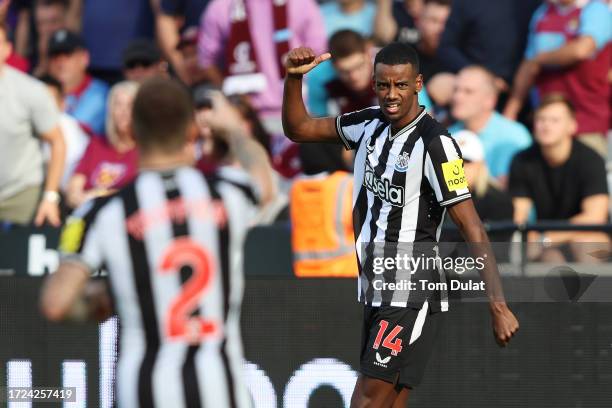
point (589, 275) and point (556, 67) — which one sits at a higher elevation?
point (556, 67)

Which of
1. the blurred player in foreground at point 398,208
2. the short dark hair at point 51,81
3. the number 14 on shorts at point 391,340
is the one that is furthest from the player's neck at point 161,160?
the short dark hair at point 51,81

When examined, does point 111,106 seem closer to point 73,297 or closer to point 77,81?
point 77,81

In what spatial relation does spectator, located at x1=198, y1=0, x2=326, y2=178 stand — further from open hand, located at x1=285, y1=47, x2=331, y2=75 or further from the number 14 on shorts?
the number 14 on shorts

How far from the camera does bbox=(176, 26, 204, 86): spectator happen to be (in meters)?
12.0

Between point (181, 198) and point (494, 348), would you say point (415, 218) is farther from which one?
point (181, 198)

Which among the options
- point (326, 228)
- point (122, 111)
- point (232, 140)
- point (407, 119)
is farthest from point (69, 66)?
point (232, 140)

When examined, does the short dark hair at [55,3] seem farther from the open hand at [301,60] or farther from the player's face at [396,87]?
the player's face at [396,87]

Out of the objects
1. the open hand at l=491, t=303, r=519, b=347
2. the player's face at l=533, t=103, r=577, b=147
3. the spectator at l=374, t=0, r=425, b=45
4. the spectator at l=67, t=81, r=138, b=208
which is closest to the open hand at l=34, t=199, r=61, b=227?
the spectator at l=67, t=81, r=138, b=208

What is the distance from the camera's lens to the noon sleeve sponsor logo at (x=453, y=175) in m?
6.09

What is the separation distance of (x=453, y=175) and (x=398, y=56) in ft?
2.00

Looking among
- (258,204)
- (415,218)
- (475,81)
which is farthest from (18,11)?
(258,204)

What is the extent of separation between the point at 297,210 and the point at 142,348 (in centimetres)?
413

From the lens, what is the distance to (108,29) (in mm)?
12312

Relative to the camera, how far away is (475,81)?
34.3ft
